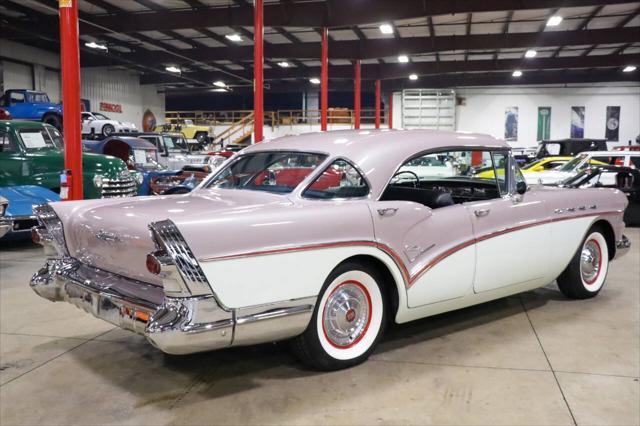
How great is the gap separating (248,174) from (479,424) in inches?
90.4

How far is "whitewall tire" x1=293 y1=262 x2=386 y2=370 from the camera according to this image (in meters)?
3.38

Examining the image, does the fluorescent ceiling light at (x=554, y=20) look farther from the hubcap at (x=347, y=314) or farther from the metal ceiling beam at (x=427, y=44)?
the hubcap at (x=347, y=314)

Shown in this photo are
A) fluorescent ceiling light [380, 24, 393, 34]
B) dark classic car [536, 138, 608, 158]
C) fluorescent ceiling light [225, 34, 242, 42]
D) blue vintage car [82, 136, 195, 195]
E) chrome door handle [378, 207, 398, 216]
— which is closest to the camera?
chrome door handle [378, 207, 398, 216]

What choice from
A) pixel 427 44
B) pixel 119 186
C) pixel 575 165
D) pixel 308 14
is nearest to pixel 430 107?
pixel 427 44

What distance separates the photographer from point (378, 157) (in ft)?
12.3

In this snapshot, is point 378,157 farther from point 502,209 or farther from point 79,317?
point 79,317

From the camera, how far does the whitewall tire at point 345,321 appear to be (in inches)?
133

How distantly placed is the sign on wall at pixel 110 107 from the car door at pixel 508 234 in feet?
86.8

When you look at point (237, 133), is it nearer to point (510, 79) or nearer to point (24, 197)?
point (510, 79)

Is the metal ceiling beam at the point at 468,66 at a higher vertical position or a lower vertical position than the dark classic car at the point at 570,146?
higher

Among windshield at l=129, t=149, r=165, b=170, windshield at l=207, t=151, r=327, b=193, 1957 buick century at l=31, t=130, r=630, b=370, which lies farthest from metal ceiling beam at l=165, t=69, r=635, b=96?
windshield at l=207, t=151, r=327, b=193

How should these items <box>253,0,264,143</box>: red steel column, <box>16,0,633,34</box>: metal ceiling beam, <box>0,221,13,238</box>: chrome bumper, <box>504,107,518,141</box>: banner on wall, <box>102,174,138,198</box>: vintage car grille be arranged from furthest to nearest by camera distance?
1. <box>504,107,518,141</box>: banner on wall
2. <box>16,0,633,34</box>: metal ceiling beam
3. <box>253,0,264,143</box>: red steel column
4. <box>102,174,138,198</box>: vintage car grille
5. <box>0,221,13,238</box>: chrome bumper

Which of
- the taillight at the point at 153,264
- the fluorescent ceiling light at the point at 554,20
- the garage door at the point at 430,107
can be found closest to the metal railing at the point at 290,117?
the garage door at the point at 430,107

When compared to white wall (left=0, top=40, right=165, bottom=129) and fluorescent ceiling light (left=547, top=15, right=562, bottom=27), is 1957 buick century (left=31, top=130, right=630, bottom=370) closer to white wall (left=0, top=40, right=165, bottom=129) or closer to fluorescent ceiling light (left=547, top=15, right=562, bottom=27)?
fluorescent ceiling light (left=547, top=15, right=562, bottom=27)
